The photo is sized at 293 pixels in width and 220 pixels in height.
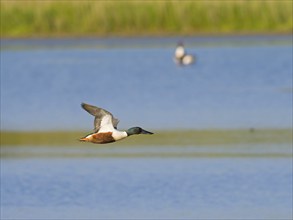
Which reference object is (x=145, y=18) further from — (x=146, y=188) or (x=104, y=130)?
(x=104, y=130)

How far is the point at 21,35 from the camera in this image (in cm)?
3225

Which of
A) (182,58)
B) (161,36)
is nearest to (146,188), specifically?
(182,58)

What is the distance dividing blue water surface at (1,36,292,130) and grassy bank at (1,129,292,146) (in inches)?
14.4

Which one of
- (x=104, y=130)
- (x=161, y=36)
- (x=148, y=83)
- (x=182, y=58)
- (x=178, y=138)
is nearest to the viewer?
(x=104, y=130)

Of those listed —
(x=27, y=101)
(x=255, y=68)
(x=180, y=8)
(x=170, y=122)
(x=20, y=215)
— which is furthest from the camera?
(x=180, y=8)

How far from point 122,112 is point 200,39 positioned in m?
13.1

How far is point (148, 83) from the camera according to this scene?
78.5 ft

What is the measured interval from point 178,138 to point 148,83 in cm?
737

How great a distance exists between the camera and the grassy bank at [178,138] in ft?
53.2

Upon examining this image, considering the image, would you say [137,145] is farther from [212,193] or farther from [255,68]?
[255,68]

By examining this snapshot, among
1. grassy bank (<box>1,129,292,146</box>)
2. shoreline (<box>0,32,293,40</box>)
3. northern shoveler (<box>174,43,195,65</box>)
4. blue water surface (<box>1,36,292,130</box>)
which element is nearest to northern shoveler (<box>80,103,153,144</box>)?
grassy bank (<box>1,129,292,146</box>)

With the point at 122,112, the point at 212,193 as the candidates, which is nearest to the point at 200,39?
the point at 122,112

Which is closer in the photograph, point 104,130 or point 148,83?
point 104,130

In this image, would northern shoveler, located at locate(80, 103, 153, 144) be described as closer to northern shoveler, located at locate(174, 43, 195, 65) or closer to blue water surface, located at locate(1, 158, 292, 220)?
blue water surface, located at locate(1, 158, 292, 220)
